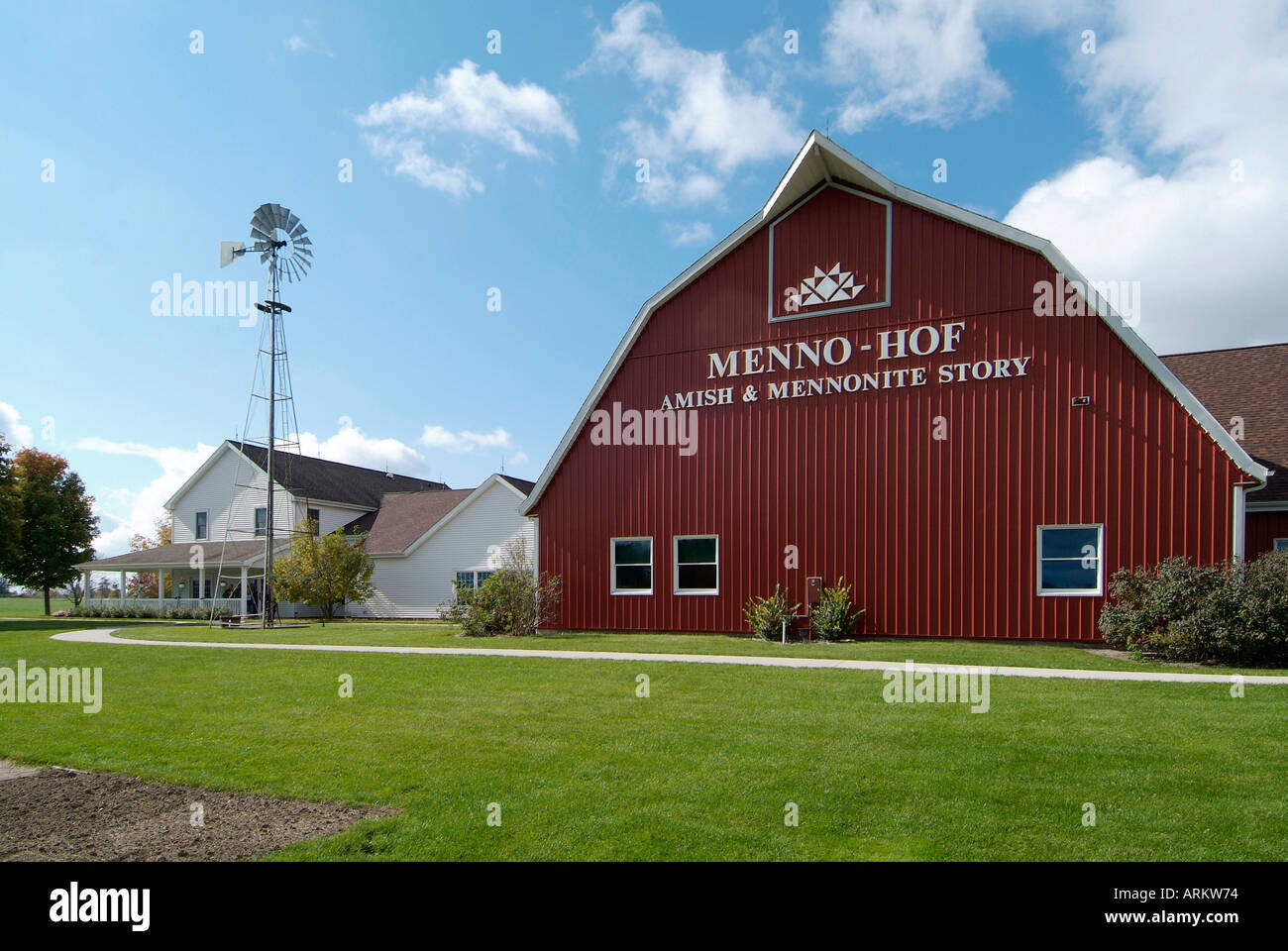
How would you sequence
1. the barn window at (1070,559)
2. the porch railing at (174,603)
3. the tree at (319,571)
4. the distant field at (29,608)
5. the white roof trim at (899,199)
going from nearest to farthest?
the white roof trim at (899,199) < the barn window at (1070,559) < the tree at (319,571) < the porch railing at (174,603) < the distant field at (29,608)

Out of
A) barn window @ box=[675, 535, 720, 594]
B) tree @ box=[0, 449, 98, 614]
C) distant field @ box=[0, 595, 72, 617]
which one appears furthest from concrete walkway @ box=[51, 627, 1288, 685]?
distant field @ box=[0, 595, 72, 617]

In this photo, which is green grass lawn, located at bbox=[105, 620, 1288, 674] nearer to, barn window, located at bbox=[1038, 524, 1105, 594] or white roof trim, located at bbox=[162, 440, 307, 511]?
barn window, located at bbox=[1038, 524, 1105, 594]

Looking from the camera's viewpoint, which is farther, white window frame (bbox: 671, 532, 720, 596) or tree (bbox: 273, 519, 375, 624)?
tree (bbox: 273, 519, 375, 624)

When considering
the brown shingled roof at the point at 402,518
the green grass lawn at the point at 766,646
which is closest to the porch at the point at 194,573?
the brown shingled roof at the point at 402,518

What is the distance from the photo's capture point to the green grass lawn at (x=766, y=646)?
538 inches

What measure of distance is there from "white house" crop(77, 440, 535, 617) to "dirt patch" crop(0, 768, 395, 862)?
25676 mm

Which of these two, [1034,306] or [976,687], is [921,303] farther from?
[976,687]

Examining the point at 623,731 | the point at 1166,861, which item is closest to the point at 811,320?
the point at 623,731

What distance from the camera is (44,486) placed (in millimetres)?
46906

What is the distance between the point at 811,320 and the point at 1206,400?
9.63 meters

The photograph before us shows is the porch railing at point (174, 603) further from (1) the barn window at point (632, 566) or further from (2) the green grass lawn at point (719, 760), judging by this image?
(2) the green grass lawn at point (719, 760)

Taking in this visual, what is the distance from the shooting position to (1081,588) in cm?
1680

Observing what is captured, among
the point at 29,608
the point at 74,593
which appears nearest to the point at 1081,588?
the point at 74,593

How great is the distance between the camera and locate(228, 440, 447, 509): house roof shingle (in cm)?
4000
